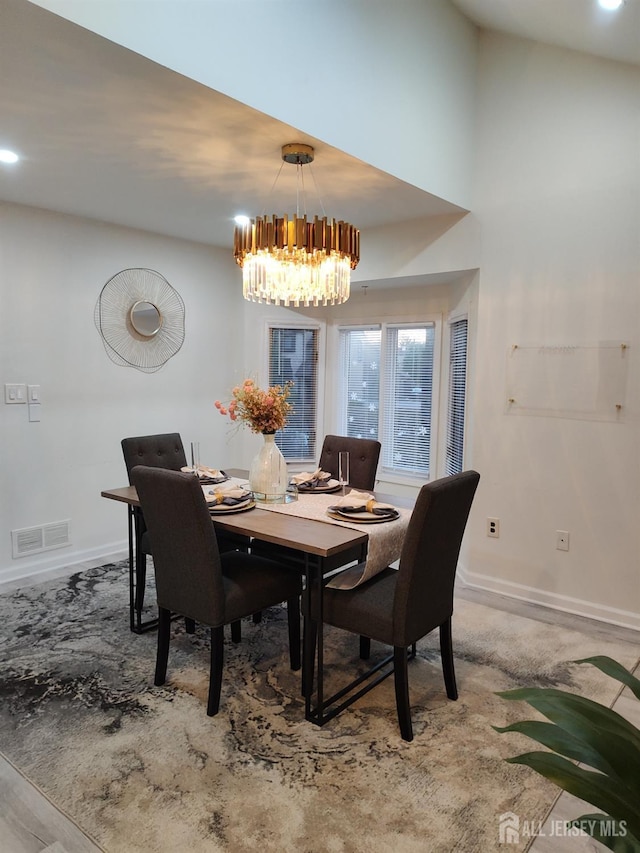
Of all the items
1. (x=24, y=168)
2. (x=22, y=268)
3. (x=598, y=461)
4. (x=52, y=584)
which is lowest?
(x=52, y=584)

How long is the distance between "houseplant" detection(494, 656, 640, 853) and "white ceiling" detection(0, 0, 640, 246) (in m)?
2.24

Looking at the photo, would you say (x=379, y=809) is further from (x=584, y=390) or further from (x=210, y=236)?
(x=210, y=236)

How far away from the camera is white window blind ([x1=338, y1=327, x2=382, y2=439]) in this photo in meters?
4.96

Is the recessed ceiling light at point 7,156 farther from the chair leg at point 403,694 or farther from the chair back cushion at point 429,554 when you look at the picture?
the chair leg at point 403,694

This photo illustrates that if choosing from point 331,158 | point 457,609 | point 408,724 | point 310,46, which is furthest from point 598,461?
point 310,46

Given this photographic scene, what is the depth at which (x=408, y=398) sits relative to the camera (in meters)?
4.77

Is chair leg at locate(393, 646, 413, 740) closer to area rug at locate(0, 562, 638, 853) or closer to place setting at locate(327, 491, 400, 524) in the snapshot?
area rug at locate(0, 562, 638, 853)

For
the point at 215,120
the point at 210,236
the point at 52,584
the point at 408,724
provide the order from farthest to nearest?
the point at 210,236 < the point at 52,584 < the point at 215,120 < the point at 408,724

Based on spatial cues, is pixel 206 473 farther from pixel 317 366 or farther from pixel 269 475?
pixel 317 366

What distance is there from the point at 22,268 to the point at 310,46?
2.39 m

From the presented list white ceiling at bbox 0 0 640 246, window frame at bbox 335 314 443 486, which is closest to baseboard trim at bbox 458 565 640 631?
window frame at bbox 335 314 443 486

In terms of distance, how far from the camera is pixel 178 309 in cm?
472

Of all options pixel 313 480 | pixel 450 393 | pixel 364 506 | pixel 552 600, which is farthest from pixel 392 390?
pixel 364 506

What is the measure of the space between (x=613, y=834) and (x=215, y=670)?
181 cm
